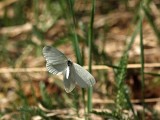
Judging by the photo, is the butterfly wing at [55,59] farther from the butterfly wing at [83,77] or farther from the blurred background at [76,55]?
the blurred background at [76,55]

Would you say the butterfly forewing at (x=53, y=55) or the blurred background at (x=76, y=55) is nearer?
the butterfly forewing at (x=53, y=55)

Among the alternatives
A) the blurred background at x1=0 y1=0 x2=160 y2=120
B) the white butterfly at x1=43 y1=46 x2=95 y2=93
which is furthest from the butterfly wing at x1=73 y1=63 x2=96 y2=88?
the blurred background at x1=0 y1=0 x2=160 y2=120

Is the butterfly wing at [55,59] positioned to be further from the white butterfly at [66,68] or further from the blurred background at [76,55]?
the blurred background at [76,55]

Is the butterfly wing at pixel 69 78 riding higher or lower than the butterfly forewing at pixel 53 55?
lower

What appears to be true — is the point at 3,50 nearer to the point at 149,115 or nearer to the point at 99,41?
the point at 99,41

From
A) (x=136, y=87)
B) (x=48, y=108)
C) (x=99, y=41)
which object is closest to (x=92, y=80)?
(x=48, y=108)

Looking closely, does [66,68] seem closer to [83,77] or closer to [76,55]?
[83,77]

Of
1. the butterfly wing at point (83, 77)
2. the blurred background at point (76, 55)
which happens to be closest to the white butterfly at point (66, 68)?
the butterfly wing at point (83, 77)

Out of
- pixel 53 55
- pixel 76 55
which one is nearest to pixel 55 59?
pixel 53 55
